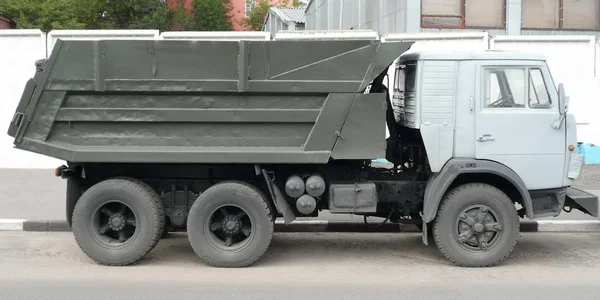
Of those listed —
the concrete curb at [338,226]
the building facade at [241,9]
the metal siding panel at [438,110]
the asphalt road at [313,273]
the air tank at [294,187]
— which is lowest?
the asphalt road at [313,273]

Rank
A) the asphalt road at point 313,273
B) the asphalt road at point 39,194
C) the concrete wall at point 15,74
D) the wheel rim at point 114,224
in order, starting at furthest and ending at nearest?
1. the concrete wall at point 15,74
2. the asphalt road at point 39,194
3. the wheel rim at point 114,224
4. the asphalt road at point 313,273

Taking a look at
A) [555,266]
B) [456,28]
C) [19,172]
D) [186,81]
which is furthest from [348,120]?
[456,28]

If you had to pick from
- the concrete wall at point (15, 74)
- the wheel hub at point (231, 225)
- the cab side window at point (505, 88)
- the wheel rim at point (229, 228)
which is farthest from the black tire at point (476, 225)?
the concrete wall at point (15, 74)

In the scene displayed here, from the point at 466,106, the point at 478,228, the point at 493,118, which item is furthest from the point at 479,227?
the point at 466,106

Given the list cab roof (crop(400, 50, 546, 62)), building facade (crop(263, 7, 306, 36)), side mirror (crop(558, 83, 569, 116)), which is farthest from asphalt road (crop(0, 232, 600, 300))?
building facade (crop(263, 7, 306, 36))

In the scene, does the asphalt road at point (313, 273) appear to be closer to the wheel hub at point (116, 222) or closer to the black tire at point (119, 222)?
the black tire at point (119, 222)

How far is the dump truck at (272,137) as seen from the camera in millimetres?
7047

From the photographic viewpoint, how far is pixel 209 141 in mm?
7125

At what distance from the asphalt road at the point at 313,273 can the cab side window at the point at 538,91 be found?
5.99 ft

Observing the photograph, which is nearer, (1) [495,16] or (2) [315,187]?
(2) [315,187]

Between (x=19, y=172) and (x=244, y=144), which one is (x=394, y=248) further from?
(x=19, y=172)

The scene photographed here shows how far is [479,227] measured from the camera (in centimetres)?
718

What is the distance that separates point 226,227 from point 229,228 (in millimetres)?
35

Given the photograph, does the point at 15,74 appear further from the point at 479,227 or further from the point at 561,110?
the point at 561,110
